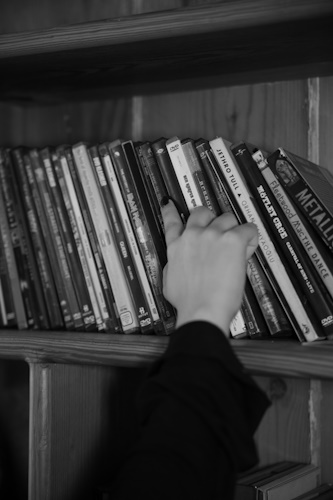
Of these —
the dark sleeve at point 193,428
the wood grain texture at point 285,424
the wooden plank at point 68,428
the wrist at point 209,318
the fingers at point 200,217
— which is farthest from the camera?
the wood grain texture at point 285,424

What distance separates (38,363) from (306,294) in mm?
427

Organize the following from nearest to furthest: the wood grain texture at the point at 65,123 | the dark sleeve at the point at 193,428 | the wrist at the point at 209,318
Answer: the dark sleeve at the point at 193,428 < the wrist at the point at 209,318 < the wood grain texture at the point at 65,123

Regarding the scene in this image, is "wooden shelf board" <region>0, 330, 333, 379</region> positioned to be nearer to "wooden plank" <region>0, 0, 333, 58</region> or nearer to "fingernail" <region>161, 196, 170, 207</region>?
"fingernail" <region>161, 196, 170, 207</region>

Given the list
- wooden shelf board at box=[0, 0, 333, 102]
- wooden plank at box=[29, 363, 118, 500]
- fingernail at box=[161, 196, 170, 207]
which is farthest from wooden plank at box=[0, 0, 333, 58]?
wooden plank at box=[29, 363, 118, 500]

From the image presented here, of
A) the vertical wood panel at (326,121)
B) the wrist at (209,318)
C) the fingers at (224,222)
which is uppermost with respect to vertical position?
the vertical wood panel at (326,121)

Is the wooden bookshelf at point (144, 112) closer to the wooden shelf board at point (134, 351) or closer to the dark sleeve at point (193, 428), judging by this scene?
the wooden shelf board at point (134, 351)

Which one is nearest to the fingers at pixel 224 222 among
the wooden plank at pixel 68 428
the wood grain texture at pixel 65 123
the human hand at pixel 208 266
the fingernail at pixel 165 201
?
the human hand at pixel 208 266

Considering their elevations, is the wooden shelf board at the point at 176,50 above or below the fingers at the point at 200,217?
above

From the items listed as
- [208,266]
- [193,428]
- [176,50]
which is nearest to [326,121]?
[176,50]

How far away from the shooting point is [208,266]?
0.90 meters

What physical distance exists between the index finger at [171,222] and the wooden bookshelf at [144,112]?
15cm

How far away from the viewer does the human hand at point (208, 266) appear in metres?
0.88

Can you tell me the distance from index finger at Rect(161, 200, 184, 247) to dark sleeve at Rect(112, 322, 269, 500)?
201 millimetres

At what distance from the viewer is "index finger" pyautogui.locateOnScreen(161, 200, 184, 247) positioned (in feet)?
3.25
